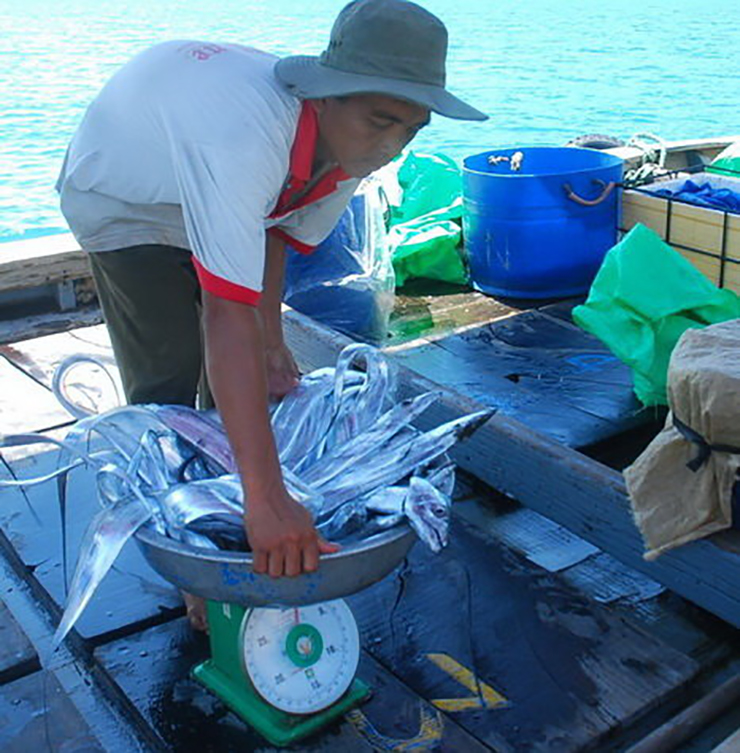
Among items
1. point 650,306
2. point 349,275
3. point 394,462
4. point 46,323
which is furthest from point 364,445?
point 46,323

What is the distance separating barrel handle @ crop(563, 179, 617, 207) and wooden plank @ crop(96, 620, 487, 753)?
283cm

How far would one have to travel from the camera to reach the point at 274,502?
156 cm

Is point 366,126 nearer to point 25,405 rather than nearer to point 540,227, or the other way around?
point 25,405

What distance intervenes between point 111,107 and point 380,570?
1.15 metres

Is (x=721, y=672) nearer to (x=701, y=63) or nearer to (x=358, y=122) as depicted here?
(x=358, y=122)

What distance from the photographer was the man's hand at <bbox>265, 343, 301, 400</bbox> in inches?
88.7

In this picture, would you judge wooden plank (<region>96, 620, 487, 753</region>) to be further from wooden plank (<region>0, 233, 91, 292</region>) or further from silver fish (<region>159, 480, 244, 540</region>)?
wooden plank (<region>0, 233, 91, 292</region>)

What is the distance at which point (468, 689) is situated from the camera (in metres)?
2.11

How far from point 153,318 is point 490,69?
1051 inches

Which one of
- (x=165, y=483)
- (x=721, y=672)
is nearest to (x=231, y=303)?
(x=165, y=483)

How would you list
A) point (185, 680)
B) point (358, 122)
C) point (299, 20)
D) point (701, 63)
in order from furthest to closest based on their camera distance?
point (299, 20) < point (701, 63) < point (185, 680) < point (358, 122)

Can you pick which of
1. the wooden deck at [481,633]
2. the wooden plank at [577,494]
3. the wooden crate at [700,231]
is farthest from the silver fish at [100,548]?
the wooden crate at [700,231]

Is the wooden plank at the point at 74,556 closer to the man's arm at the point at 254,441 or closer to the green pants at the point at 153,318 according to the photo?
the green pants at the point at 153,318

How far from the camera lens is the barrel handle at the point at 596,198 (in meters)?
4.39
